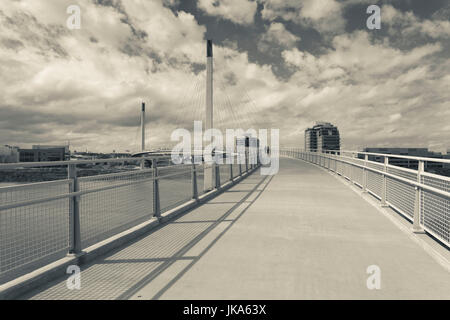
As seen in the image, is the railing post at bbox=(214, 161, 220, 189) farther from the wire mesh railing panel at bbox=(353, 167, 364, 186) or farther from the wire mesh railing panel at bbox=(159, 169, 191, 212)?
the wire mesh railing panel at bbox=(353, 167, 364, 186)

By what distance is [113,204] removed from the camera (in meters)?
5.51

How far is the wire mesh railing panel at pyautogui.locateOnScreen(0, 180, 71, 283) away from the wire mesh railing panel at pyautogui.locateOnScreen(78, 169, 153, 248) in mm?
308

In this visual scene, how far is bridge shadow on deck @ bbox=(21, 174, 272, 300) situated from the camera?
353 cm

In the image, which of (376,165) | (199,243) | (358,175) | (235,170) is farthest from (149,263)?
(235,170)

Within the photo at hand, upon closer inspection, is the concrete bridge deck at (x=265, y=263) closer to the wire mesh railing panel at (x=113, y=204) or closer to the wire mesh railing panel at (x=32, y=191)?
the wire mesh railing panel at (x=113, y=204)

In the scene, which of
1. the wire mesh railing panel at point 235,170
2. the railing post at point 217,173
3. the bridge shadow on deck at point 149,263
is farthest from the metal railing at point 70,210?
the wire mesh railing panel at point 235,170

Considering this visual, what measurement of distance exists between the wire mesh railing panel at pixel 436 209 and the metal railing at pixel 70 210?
501 cm

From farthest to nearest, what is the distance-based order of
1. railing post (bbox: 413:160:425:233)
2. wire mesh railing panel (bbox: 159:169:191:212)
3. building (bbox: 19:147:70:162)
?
building (bbox: 19:147:70:162), wire mesh railing panel (bbox: 159:169:191:212), railing post (bbox: 413:160:425:233)

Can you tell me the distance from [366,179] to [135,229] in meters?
8.21

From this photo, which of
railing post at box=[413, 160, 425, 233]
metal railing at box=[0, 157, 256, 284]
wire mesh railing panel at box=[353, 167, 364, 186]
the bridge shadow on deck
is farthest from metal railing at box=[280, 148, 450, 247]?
metal railing at box=[0, 157, 256, 284]

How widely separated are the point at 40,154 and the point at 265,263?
15150 centimetres

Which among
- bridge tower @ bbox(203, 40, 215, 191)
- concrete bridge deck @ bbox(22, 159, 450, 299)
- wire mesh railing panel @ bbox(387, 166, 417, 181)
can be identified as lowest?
concrete bridge deck @ bbox(22, 159, 450, 299)

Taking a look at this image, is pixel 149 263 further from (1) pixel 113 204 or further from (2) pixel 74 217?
(1) pixel 113 204
